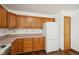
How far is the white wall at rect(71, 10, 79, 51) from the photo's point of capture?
11.9 feet

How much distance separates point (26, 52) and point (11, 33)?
1150mm

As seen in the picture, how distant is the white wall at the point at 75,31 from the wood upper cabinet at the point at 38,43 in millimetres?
1514

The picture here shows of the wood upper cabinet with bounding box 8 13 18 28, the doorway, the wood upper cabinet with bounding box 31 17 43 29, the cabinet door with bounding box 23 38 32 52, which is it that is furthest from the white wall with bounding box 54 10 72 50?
the wood upper cabinet with bounding box 8 13 18 28

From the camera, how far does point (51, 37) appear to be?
3545 millimetres

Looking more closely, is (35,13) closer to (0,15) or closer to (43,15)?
(43,15)

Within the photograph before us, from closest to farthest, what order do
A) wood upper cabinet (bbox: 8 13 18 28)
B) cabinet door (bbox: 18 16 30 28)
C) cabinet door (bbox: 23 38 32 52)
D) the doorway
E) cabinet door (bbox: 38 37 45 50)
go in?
wood upper cabinet (bbox: 8 13 18 28) < cabinet door (bbox: 23 38 32 52) < cabinet door (bbox: 18 16 30 28) < cabinet door (bbox: 38 37 45 50) < the doorway

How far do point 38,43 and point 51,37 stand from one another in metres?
0.69

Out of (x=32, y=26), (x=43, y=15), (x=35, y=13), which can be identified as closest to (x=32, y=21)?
(x=32, y=26)

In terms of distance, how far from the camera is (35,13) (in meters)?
4.23

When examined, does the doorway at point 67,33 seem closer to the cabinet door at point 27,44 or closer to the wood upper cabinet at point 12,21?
the cabinet door at point 27,44

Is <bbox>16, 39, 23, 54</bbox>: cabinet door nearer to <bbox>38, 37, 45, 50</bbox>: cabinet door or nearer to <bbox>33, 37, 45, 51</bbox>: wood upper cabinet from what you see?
<bbox>33, 37, 45, 51</bbox>: wood upper cabinet

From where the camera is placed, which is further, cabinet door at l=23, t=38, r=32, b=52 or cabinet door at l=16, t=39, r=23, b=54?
cabinet door at l=23, t=38, r=32, b=52

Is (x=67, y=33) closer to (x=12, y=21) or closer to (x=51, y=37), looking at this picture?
(x=51, y=37)

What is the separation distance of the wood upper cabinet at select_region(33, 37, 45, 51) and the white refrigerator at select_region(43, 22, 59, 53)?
304mm
